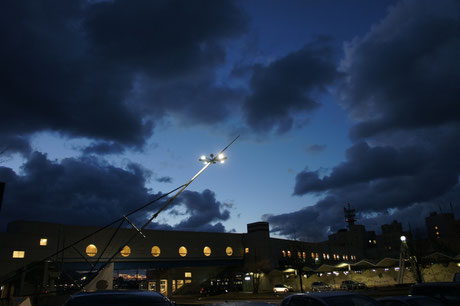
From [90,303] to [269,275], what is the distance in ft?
204

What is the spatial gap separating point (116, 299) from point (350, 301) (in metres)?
6.05

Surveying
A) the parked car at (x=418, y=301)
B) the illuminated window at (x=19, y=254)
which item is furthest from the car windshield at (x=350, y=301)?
the illuminated window at (x=19, y=254)

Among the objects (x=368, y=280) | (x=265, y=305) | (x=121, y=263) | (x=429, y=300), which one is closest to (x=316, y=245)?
(x=368, y=280)

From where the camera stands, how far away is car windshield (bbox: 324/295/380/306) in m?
8.66

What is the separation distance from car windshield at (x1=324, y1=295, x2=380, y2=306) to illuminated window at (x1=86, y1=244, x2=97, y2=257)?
45.2m

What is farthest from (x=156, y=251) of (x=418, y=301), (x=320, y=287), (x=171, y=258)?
(x=418, y=301)

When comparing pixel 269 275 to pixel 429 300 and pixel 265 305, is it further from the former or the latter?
pixel 265 305

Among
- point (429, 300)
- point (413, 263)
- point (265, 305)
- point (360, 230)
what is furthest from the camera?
point (360, 230)

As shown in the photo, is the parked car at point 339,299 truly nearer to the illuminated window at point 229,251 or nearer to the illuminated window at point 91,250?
the illuminated window at point 91,250

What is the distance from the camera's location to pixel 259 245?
66.5m

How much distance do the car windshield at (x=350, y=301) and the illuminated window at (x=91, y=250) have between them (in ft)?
148

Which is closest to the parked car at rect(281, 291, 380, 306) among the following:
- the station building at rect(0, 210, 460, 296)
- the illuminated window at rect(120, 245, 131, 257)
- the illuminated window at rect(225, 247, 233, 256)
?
the station building at rect(0, 210, 460, 296)

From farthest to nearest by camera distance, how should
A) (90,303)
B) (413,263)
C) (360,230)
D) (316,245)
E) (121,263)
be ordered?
(360,230) → (316,245) → (121,263) → (413,263) → (90,303)

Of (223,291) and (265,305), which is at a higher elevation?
(265,305)
